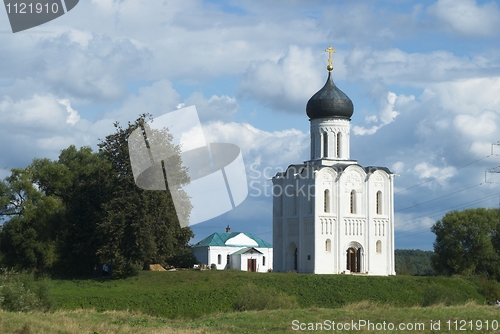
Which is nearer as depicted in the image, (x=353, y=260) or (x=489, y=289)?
(x=489, y=289)

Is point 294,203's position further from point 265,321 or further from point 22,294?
point 22,294

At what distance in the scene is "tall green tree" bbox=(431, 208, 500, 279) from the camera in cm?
5178

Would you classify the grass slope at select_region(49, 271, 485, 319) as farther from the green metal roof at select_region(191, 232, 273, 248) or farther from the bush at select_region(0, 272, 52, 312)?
the green metal roof at select_region(191, 232, 273, 248)

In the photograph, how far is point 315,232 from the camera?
48.6 metres

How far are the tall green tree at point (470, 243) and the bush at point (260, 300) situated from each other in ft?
59.2

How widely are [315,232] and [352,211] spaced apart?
3.10m

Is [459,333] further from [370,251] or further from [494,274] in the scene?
[494,274]

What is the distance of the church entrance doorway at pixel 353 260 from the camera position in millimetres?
49844

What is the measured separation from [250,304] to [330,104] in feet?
58.8

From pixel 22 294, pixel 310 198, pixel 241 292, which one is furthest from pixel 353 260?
pixel 22 294

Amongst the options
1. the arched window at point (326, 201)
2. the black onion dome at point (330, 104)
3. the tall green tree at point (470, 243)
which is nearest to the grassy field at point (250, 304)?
the tall green tree at point (470, 243)

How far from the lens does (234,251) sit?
226 ft

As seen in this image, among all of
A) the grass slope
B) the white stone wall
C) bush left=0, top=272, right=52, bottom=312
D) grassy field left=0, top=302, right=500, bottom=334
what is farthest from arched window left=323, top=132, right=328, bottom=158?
bush left=0, top=272, right=52, bottom=312

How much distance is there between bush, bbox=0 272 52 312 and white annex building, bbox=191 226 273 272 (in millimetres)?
29668
